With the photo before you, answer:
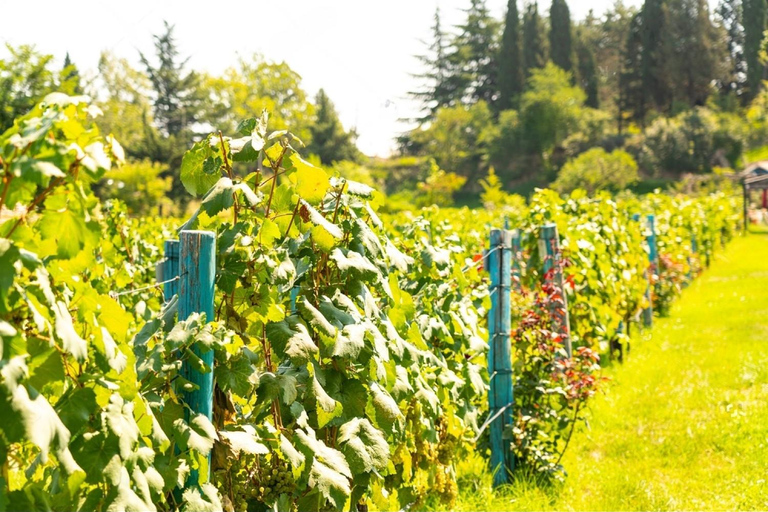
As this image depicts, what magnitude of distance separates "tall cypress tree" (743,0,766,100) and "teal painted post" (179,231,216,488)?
14.4m

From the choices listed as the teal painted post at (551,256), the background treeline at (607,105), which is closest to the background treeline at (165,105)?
the background treeline at (607,105)

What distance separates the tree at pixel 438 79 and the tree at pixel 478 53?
1.04 metres

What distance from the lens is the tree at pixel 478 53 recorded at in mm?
74750

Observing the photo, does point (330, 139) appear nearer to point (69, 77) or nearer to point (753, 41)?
point (69, 77)

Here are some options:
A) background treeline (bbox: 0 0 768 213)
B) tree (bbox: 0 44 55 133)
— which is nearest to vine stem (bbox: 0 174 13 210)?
tree (bbox: 0 44 55 133)

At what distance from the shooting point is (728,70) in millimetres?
54094

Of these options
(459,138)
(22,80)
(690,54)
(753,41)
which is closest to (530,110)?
(459,138)

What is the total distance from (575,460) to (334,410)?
2758 millimetres

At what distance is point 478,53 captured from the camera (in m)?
75.5

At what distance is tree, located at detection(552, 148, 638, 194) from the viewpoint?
4550 centimetres

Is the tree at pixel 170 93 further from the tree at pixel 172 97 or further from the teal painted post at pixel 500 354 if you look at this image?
the teal painted post at pixel 500 354

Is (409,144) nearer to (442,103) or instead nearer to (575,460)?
(442,103)

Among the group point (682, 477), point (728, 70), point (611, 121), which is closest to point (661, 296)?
point (682, 477)

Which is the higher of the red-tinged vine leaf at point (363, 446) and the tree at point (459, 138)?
the tree at point (459, 138)
